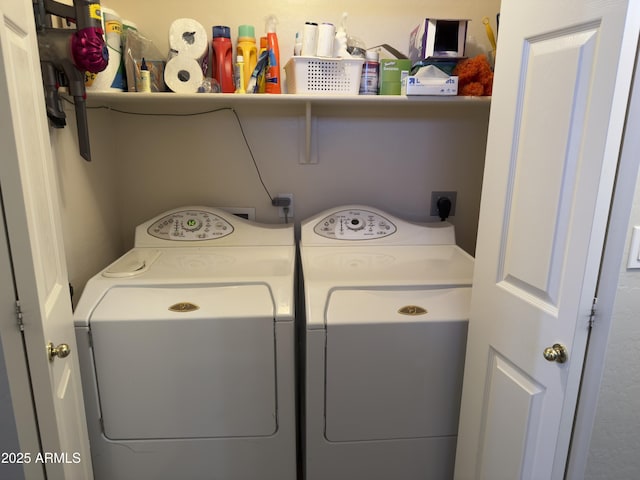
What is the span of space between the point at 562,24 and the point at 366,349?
1037 mm

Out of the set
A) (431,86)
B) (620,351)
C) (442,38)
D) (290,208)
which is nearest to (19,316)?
(620,351)

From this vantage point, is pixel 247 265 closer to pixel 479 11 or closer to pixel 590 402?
pixel 590 402

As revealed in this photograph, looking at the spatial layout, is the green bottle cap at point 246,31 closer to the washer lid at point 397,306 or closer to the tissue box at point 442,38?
the tissue box at point 442,38

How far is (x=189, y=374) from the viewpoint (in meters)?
1.43

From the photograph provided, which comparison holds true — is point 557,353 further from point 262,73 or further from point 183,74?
point 183,74

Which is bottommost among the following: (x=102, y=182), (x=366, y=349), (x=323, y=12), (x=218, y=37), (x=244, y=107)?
(x=366, y=349)

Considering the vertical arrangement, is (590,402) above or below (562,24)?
below

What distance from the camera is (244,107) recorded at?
2.09 metres

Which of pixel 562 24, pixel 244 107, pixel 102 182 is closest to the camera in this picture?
pixel 562 24

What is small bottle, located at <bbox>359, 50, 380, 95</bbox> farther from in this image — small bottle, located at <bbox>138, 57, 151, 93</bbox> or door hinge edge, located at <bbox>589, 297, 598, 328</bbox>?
door hinge edge, located at <bbox>589, 297, 598, 328</bbox>

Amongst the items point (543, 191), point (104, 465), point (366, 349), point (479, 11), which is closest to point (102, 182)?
point (104, 465)

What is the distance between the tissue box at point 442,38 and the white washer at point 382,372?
35.6 inches

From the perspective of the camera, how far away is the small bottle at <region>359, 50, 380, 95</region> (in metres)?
1.81

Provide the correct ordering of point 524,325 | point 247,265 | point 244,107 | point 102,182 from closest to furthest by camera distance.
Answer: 1. point 524,325
2. point 247,265
3. point 102,182
4. point 244,107
